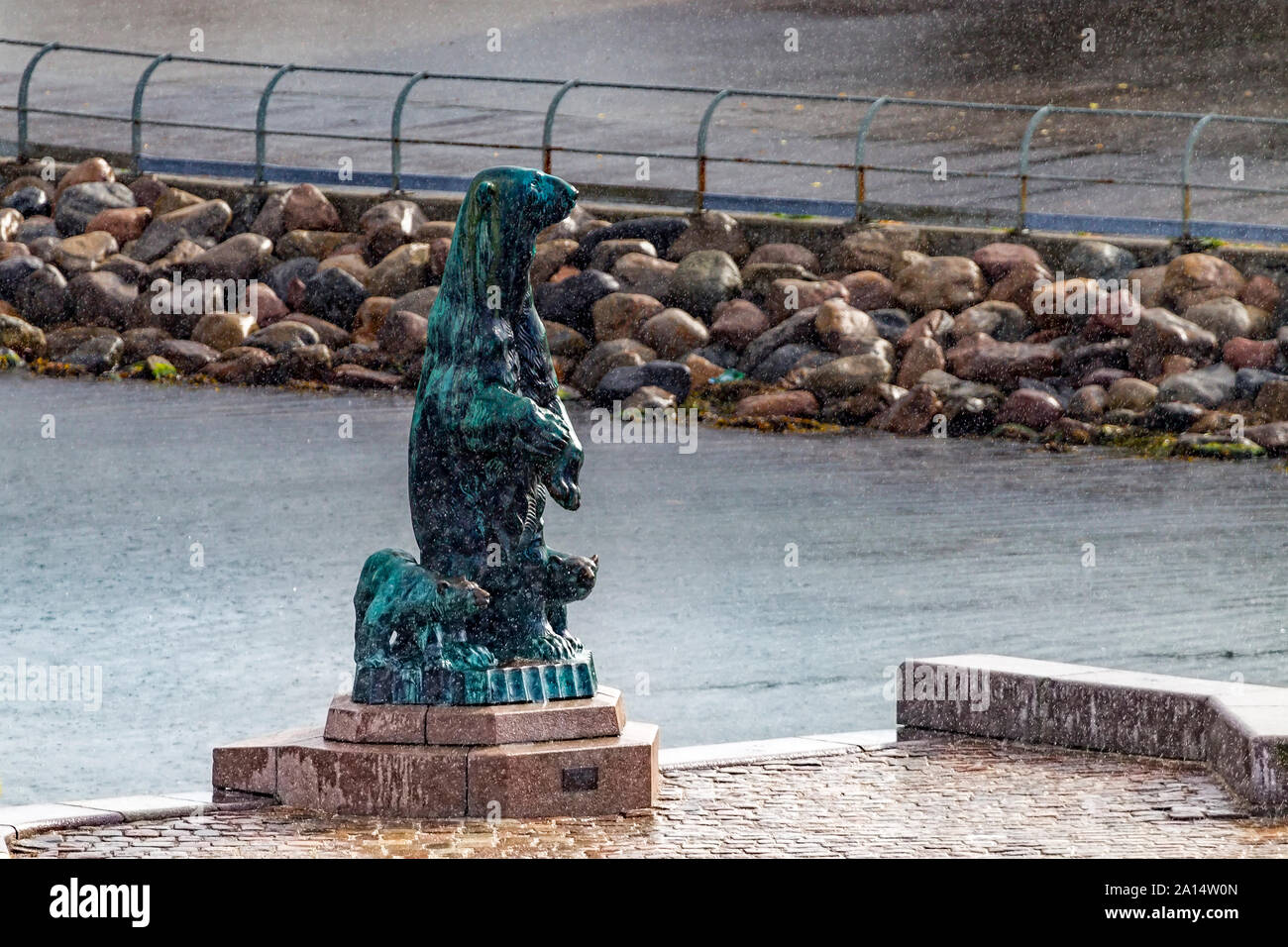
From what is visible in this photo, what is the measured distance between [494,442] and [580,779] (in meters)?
1.20

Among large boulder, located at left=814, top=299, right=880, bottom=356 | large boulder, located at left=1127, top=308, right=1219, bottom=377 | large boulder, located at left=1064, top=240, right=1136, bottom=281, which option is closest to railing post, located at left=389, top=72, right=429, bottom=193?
large boulder, located at left=814, top=299, right=880, bottom=356

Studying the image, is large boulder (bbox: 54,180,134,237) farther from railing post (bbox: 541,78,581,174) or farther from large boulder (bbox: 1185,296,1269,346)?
large boulder (bbox: 1185,296,1269,346)

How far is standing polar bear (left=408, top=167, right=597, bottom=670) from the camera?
26.9 ft

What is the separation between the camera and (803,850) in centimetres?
766

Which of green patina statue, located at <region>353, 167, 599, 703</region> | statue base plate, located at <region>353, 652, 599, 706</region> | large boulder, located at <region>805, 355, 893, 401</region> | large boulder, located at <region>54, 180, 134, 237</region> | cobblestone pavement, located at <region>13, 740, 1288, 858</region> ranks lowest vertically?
cobblestone pavement, located at <region>13, 740, 1288, 858</region>

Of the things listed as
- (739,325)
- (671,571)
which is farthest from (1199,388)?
(671,571)

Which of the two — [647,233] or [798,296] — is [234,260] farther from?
[798,296]

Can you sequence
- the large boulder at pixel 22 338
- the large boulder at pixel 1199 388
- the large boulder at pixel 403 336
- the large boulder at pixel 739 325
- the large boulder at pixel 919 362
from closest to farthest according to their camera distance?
the large boulder at pixel 1199 388 → the large boulder at pixel 919 362 → the large boulder at pixel 739 325 → the large boulder at pixel 403 336 → the large boulder at pixel 22 338

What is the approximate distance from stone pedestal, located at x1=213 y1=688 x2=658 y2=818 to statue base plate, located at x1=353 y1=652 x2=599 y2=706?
3 cm

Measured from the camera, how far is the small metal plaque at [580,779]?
8.09 metres

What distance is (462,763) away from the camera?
26.2 ft

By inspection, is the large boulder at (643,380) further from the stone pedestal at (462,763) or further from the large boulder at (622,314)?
the stone pedestal at (462,763)

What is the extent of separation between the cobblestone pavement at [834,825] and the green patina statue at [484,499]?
1.82 ft

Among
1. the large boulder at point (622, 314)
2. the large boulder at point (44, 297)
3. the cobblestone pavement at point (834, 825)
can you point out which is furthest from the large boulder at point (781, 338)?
the cobblestone pavement at point (834, 825)
